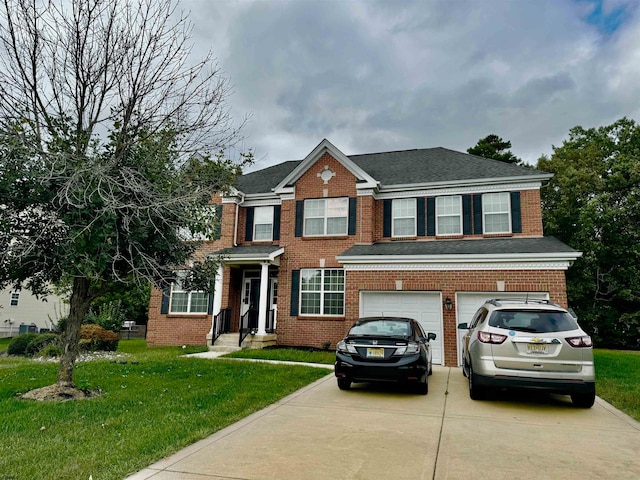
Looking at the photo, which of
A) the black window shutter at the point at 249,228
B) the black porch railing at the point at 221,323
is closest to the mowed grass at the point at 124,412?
the black porch railing at the point at 221,323

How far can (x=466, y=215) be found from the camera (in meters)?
15.3

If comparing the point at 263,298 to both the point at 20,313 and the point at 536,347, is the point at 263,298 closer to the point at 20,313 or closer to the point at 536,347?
the point at 536,347

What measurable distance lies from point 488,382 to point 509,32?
942cm

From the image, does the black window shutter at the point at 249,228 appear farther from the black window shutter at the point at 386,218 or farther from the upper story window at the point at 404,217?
the upper story window at the point at 404,217

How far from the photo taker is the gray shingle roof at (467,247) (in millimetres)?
12578

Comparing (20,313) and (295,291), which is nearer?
(295,291)

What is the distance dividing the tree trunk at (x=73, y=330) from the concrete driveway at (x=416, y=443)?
377cm

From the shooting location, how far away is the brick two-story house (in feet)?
42.2

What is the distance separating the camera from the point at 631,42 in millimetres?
12094

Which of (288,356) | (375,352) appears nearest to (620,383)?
(375,352)

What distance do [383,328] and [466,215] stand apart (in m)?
8.70

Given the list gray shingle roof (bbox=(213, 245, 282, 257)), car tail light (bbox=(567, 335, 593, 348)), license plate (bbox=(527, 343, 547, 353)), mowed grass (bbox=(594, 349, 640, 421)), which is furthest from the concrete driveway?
gray shingle roof (bbox=(213, 245, 282, 257))

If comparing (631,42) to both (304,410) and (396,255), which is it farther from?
(304,410)

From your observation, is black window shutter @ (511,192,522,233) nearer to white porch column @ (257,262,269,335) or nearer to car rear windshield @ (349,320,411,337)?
car rear windshield @ (349,320,411,337)
